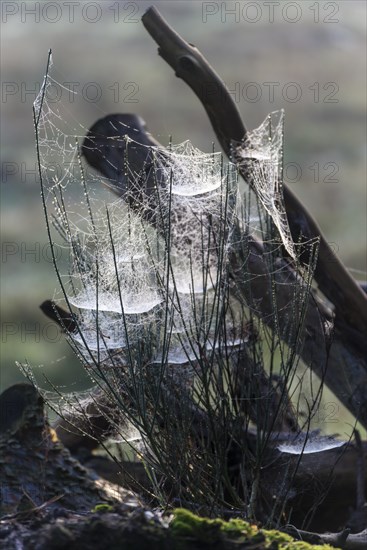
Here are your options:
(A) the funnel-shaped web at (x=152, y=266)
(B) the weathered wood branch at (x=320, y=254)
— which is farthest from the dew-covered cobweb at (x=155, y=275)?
(B) the weathered wood branch at (x=320, y=254)

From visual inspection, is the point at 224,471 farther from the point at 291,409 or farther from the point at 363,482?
the point at 363,482

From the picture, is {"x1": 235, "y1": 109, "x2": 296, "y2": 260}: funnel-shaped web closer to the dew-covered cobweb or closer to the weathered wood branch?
the dew-covered cobweb

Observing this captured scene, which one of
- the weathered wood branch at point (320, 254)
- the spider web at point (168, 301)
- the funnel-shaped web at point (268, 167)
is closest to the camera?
the spider web at point (168, 301)

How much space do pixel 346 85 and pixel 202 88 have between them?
55.5 ft

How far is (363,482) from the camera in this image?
5.21 metres

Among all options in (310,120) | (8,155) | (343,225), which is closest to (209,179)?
(8,155)

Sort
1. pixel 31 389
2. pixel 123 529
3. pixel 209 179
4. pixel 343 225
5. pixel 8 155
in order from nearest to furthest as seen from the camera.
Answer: pixel 123 529
pixel 209 179
pixel 31 389
pixel 8 155
pixel 343 225

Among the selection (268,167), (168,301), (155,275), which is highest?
(268,167)

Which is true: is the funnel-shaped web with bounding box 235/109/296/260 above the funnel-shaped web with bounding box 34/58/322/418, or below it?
above

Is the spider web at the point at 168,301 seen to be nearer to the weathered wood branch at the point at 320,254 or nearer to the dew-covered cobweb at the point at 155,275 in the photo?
the dew-covered cobweb at the point at 155,275

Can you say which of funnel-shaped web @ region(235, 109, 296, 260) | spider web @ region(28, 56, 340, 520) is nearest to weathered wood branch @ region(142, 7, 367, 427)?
funnel-shaped web @ region(235, 109, 296, 260)

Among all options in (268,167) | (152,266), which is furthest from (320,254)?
(152,266)

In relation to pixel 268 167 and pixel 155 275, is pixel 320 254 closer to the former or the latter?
pixel 268 167

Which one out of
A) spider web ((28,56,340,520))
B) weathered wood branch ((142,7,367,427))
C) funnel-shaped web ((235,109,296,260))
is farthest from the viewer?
weathered wood branch ((142,7,367,427))
